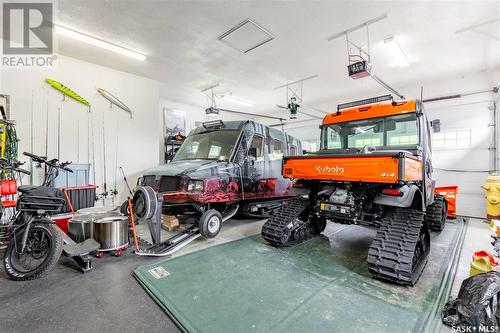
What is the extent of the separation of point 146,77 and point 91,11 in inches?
127

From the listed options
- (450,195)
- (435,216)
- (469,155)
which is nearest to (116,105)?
(435,216)

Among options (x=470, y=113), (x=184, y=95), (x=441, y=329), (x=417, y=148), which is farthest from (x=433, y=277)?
(x=184, y=95)

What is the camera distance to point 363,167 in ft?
8.57

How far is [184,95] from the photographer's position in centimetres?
917

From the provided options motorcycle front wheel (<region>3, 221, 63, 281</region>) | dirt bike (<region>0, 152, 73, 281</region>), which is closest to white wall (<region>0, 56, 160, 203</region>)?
dirt bike (<region>0, 152, 73, 281</region>)

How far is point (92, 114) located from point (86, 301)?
563 cm

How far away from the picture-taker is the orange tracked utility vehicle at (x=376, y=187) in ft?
8.04

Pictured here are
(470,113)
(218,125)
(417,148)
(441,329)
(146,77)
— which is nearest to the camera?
(441,329)

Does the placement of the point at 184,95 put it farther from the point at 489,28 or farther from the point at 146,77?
the point at 489,28

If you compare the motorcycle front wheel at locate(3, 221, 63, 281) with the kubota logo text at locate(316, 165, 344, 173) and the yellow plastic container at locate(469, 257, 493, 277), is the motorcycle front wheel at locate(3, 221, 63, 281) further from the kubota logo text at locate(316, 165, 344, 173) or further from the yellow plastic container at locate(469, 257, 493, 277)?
the yellow plastic container at locate(469, 257, 493, 277)

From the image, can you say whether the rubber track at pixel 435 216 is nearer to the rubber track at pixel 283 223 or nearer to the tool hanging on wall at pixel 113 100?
the rubber track at pixel 283 223

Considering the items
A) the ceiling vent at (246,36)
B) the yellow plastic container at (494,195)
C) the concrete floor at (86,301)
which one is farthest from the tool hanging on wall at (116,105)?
the yellow plastic container at (494,195)

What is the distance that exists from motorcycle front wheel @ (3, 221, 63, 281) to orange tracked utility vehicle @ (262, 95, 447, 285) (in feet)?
8.71

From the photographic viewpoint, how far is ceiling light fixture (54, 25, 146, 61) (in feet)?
15.0
